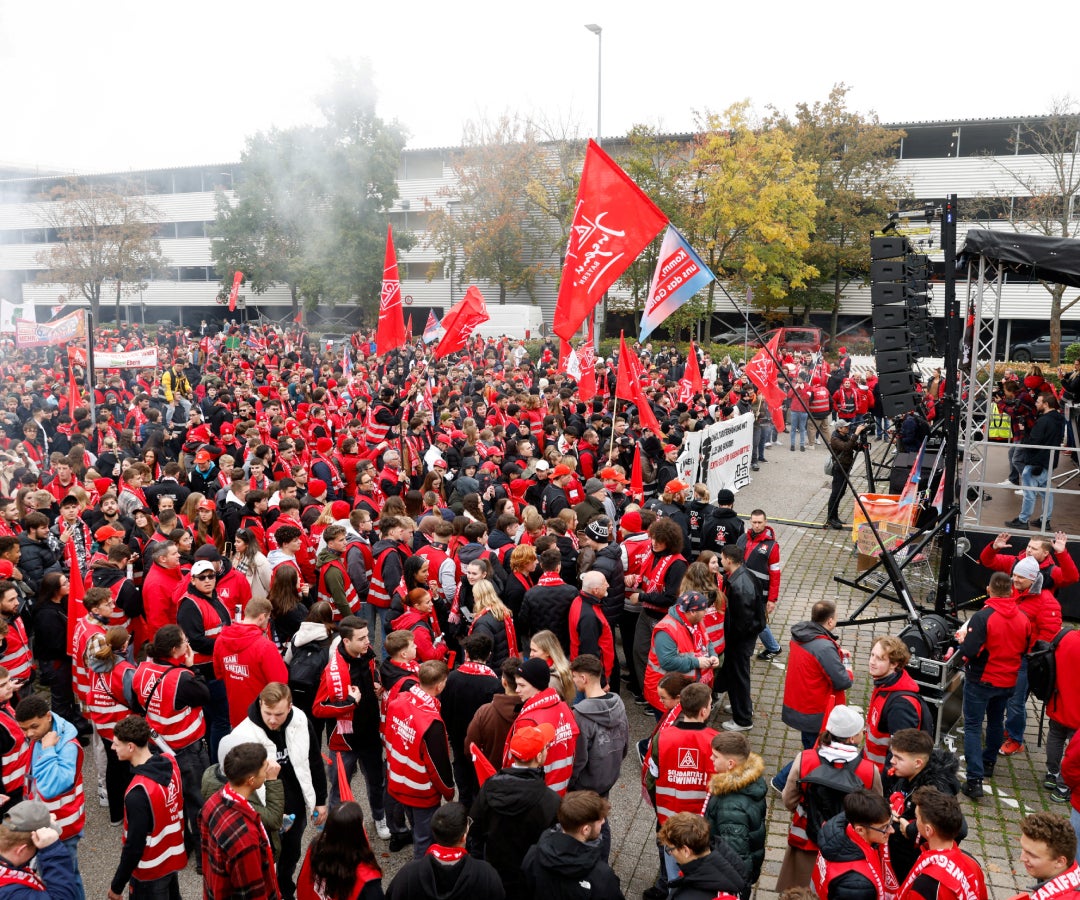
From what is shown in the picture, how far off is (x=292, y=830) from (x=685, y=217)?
34.6 m

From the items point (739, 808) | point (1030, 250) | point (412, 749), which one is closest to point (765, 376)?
point (1030, 250)

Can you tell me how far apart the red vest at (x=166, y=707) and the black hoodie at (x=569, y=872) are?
255cm

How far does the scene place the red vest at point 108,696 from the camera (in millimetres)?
5527

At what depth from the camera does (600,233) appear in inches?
388

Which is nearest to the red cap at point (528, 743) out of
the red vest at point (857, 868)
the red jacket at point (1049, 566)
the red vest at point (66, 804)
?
the red vest at point (857, 868)

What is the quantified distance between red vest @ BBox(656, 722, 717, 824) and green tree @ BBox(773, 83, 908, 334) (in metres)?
38.0

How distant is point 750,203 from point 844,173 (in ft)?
23.9

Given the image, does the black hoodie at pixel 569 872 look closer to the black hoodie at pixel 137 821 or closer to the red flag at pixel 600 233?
the black hoodie at pixel 137 821

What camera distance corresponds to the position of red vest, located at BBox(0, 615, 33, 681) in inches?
245

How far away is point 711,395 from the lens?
775 inches

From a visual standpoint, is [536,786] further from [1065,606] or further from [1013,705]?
[1065,606]

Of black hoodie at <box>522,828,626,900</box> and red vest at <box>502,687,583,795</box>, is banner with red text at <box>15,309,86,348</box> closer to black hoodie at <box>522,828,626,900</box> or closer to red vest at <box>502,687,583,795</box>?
red vest at <box>502,687,583,795</box>

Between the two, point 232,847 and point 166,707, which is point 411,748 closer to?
point 232,847

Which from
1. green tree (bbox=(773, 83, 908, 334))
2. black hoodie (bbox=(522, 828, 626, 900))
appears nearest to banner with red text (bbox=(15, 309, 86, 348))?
black hoodie (bbox=(522, 828, 626, 900))
